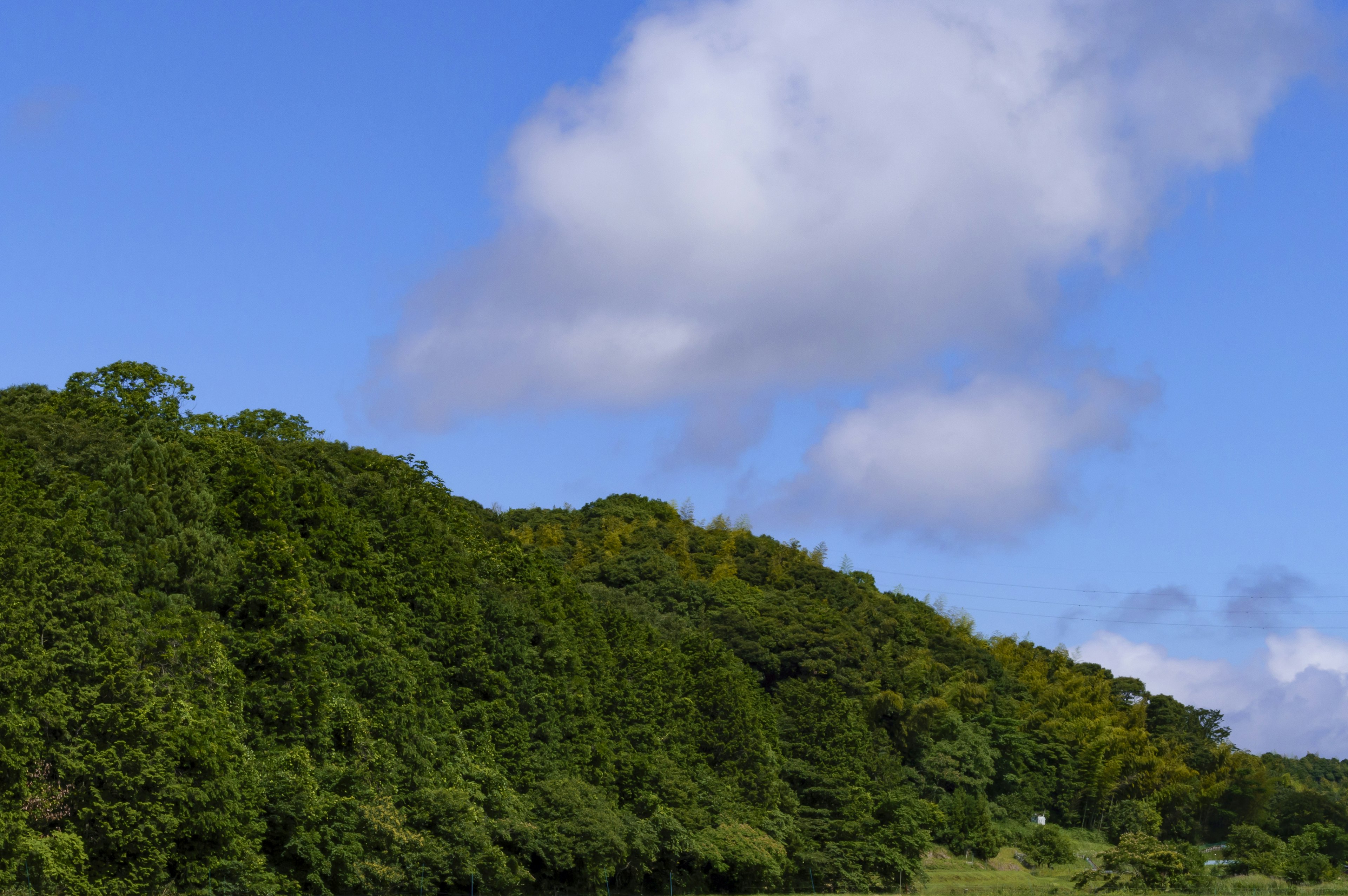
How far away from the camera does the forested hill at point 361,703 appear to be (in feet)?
108

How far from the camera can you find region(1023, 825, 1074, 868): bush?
87000mm

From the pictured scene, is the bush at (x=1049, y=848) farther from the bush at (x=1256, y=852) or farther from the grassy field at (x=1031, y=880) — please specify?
the bush at (x=1256, y=852)

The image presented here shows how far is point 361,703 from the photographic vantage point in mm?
42844

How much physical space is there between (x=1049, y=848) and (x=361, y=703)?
59.3m

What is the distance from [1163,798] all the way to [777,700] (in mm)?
37774

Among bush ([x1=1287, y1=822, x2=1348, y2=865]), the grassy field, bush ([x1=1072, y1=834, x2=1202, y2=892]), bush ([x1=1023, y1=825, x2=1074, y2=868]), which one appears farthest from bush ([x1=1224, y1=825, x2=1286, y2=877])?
bush ([x1=1072, y1=834, x2=1202, y2=892])

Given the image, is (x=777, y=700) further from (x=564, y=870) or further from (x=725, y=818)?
(x=564, y=870)

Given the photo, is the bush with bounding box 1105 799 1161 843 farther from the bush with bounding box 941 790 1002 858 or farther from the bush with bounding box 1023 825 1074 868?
the bush with bounding box 941 790 1002 858

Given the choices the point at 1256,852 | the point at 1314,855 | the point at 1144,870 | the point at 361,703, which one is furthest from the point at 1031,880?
the point at 361,703

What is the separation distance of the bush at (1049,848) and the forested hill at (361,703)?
8.92 feet

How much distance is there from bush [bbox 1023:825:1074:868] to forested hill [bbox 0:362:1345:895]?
272 centimetres

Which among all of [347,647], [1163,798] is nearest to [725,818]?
[347,647]

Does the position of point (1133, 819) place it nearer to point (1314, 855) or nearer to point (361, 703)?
point (1314, 855)

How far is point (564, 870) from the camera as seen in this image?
2028 inches
